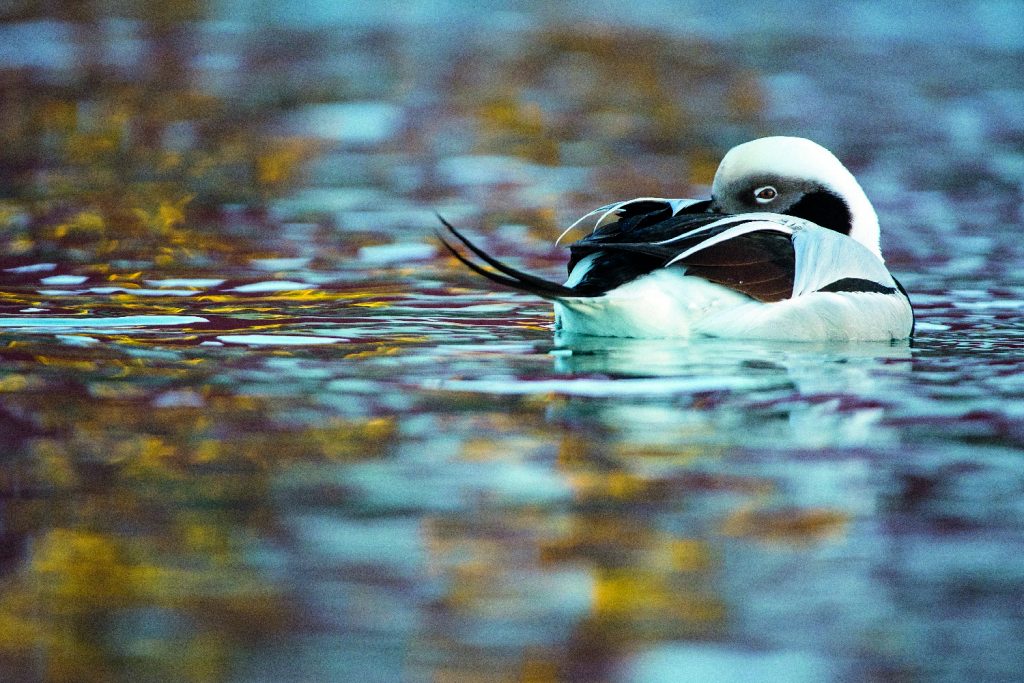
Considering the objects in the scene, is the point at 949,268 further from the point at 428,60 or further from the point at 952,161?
the point at 428,60

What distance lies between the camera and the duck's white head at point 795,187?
598 cm

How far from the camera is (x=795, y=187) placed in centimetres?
606

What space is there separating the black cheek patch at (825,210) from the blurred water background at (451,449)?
1.49 feet

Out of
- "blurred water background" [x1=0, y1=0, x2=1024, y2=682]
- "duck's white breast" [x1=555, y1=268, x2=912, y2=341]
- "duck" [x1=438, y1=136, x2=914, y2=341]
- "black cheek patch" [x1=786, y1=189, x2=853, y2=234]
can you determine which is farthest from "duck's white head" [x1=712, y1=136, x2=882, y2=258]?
"duck's white breast" [x1=555, y1=268, x2=912, y2=341]

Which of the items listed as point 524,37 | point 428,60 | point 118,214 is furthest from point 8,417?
point 524,37

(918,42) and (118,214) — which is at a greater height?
(918,42)

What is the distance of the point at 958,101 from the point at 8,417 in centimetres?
1070

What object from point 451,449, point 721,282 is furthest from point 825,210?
point 451,449

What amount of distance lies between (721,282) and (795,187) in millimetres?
910

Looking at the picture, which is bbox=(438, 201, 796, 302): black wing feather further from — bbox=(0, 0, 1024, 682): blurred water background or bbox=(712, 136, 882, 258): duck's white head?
bbox=(712, 136, 882, 258): duck's white head

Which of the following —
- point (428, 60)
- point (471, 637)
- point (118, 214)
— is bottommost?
point (471, 637)

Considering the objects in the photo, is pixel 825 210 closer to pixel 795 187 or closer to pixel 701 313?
pixel 795 187

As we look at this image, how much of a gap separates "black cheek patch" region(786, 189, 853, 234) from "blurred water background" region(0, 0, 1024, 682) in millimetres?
455

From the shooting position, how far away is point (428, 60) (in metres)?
15.8
